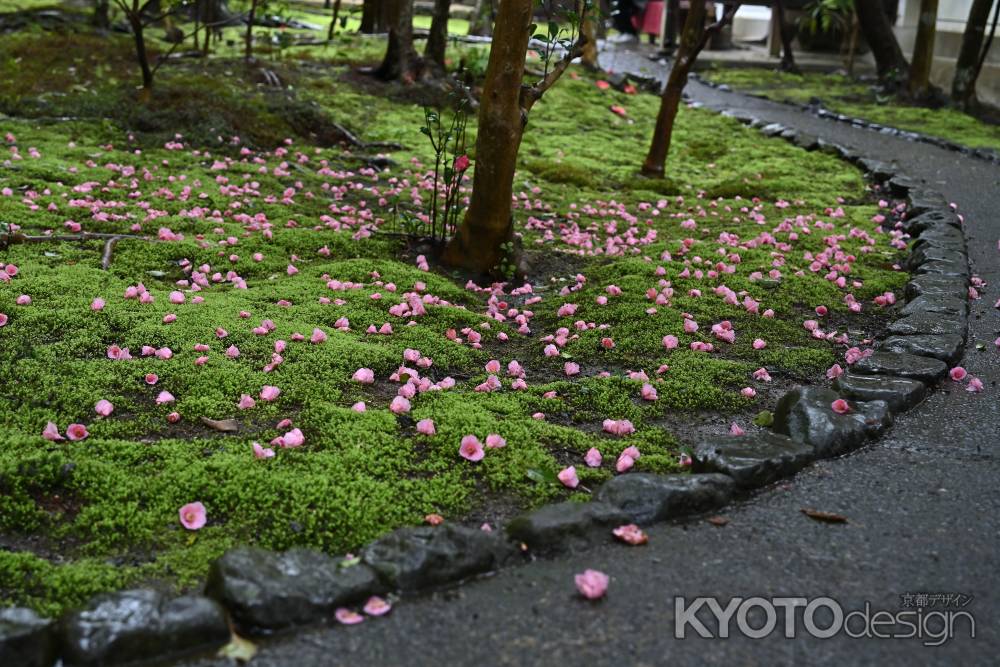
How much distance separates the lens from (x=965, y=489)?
129 inches

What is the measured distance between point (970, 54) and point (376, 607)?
1470cm

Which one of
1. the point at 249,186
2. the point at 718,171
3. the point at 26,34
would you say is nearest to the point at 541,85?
the point at 249,186

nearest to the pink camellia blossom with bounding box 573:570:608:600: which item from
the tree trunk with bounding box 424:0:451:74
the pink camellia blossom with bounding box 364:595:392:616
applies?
the pink camellia blossom with bounding box 364:595:392:616

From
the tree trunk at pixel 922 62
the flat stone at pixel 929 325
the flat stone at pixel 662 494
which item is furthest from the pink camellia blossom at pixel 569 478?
the tree trunk at pixel 922 62

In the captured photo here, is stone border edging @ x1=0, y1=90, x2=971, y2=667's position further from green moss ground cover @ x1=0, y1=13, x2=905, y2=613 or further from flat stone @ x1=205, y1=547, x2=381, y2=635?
Answer: green moss ground cover @ x1=0, y1=13, x2=905, y2=613

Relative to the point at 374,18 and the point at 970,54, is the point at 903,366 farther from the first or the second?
the point at 374,18

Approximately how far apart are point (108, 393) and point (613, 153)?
26.2 ft

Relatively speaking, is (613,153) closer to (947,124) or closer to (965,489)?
(947,124)

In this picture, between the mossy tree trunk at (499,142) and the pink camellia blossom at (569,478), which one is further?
the mossy tree trunk at (499,142)

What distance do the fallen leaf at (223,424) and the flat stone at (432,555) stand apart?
43.6 inches

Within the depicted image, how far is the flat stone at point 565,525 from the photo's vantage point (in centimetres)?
278

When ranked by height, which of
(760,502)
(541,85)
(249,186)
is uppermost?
(541,85)

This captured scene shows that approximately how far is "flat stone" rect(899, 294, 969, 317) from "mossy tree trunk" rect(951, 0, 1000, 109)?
10.3 metres

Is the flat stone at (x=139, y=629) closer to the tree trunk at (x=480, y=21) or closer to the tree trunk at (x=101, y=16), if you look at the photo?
the tree trunk at (x=101, y=16)
